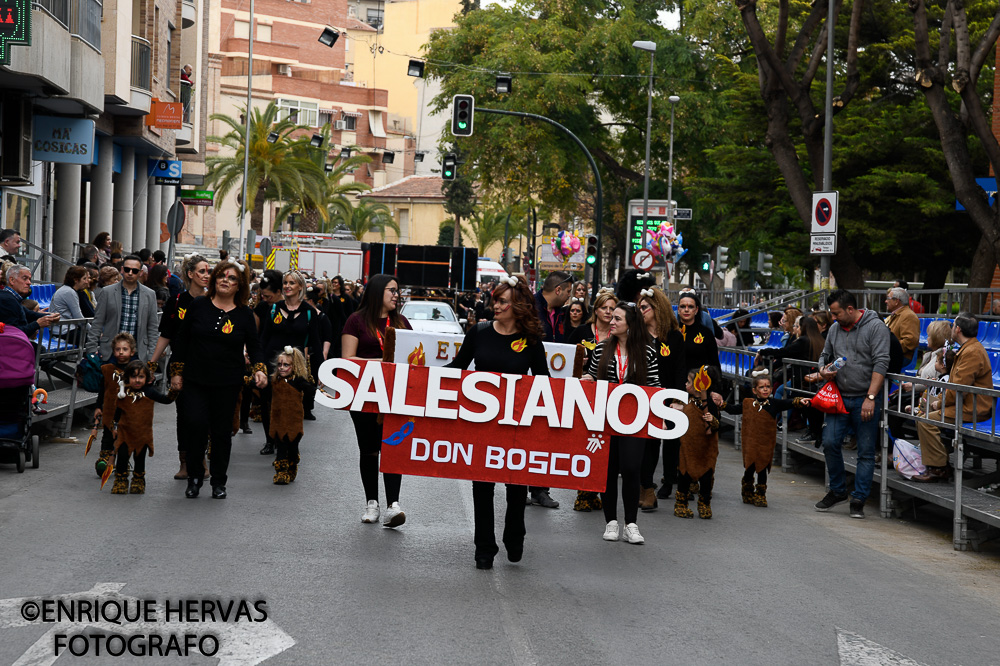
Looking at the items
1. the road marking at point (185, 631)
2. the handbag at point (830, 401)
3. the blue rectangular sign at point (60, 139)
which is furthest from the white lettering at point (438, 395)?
the blue rectangular sign at point (60, 139)

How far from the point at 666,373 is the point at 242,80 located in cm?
8163

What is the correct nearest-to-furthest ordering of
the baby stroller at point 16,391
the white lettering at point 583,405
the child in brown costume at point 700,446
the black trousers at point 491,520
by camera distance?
1. the black trousers at point 491,520
2. the white lettering at point 583,405
3. the child in brown costume at point 700,446
4. the baby stroller at point 16,391

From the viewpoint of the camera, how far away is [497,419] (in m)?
8.77

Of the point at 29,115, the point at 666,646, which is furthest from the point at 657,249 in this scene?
the point at 666,646

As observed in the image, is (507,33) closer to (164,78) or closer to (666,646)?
(164,78)

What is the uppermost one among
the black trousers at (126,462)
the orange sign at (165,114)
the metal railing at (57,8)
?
the metal railing at (57,8)

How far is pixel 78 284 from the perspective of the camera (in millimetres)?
→ 16500

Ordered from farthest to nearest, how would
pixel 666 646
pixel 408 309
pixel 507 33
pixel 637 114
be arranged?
pixel 637 114
pixel 507 33
pixel 408 309
pixel 666 646

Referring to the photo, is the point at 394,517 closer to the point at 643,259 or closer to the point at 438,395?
the point at 438,395

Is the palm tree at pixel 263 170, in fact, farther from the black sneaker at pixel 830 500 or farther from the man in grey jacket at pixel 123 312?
the black sneaker at pixel 830 500

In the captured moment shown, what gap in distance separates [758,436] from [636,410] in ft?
10.7

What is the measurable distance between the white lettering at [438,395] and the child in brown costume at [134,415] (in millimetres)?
2755

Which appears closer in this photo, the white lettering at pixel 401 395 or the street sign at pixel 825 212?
the white lettering at pixel 401 395

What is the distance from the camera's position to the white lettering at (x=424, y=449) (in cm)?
Answer: 884
